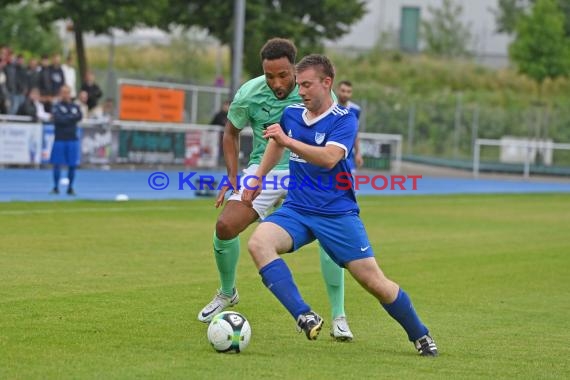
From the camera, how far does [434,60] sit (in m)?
→ 63.0

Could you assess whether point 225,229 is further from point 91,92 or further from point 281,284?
point 91,92

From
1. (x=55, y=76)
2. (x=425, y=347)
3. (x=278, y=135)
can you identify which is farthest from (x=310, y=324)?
(x=55, y=76)

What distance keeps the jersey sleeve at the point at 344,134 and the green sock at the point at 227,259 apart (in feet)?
5.36

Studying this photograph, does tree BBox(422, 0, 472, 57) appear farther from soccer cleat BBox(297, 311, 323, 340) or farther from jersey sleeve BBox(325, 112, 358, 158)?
soccer cleat BBox(297, 311, 323, 340)

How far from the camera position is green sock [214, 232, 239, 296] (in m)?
9.22

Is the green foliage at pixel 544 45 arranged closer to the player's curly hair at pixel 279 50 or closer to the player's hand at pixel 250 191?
the player's curly hair at pixel 279 50

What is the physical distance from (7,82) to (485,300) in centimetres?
1976

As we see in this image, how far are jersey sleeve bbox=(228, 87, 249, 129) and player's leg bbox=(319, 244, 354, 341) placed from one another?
49.5 inches

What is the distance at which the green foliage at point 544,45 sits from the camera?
45.4m

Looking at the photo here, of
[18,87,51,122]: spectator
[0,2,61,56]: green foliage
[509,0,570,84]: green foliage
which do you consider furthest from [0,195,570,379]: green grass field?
[0,2,61,56]: green foliage

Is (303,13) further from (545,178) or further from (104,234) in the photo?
A: (104,234)

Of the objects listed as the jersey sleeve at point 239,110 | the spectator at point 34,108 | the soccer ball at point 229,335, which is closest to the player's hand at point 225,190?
the jersey sleeve at point 239,110

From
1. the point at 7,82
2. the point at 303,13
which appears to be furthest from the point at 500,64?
the point at 7,82

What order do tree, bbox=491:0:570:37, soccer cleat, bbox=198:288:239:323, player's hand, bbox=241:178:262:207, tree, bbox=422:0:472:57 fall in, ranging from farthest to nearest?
tree, bbox=491:0:570:37
tree, bbox=422:0:472:57
soccer cleat, bbox=198:288:239:323
player's hand, bbox=241:178:262:207
